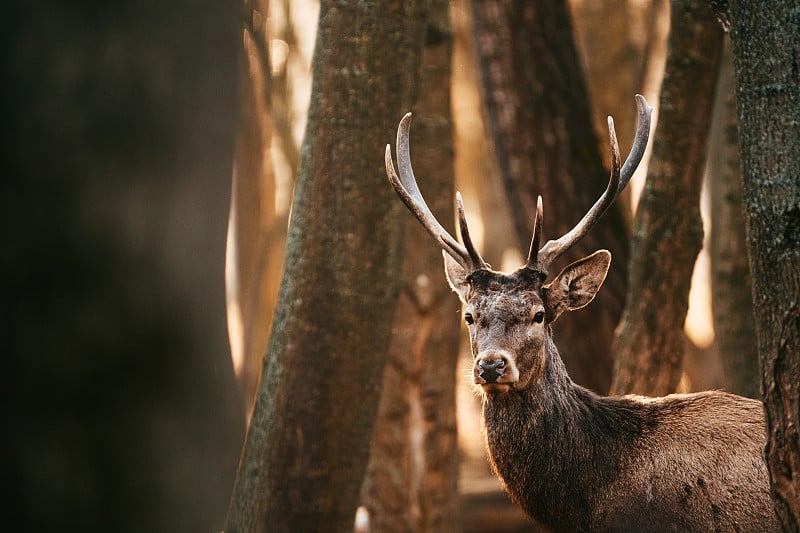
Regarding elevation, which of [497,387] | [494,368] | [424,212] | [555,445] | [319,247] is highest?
[424,212]

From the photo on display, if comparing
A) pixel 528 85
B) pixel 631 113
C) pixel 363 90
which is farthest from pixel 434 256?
pixel 631 113

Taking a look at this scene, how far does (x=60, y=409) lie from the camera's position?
7.89 feet

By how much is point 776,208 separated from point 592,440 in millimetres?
1803

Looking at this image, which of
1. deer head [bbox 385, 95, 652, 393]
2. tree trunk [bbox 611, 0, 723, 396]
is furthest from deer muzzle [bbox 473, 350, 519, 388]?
tree trunk [bbox 611, 0, 723, 396]

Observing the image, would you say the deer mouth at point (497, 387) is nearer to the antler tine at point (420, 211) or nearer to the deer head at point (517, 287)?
the deer head at point (517, 287)

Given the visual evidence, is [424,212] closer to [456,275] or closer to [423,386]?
[456,275]

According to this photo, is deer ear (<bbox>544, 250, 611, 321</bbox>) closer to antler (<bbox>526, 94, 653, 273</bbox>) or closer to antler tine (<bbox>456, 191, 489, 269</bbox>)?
antler (<bbox>526, 94, 653, 273</bbox>)

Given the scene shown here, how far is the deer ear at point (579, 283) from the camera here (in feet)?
17.6

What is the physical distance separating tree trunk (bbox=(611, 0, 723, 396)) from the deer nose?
87.6 inches

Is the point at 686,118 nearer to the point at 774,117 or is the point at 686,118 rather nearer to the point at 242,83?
the point at 774,117

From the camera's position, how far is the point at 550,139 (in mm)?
8586

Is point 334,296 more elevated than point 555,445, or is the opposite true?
point 334,296

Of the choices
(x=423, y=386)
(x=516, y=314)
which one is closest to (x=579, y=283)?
(x=516, y=314)

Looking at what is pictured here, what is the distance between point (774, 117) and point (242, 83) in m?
2.18
